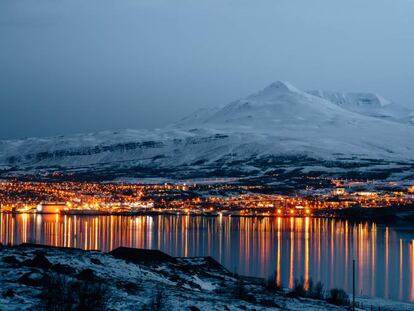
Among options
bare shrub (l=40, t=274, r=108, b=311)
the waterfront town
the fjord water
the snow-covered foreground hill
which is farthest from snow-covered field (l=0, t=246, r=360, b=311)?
the snow-covered foreground hill

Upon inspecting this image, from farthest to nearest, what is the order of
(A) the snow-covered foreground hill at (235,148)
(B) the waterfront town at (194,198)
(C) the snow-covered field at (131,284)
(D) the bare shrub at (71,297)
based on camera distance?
(A) the snow-covered foreground hill at (235,148) < (B) the waterfront town at (194,198) < (C) the snow-covered field at (131,284) < (D) the bare shrub at (71,297)

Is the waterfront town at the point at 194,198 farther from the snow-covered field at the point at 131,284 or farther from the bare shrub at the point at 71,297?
the bare shrub at the point at 71,297

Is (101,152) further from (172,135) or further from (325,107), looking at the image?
(325,107)

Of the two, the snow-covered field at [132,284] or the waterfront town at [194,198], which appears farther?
the waterfront town at [194,198]

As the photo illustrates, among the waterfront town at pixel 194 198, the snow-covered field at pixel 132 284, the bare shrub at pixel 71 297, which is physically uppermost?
the bare shrub at pixel 71 297

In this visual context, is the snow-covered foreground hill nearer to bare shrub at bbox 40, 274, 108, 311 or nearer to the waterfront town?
the waterfront town

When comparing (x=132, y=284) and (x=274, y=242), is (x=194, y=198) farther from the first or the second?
(x=132, y=284)

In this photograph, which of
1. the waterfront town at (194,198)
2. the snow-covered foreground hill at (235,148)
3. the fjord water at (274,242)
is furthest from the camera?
the snow-covered foreground hill at (235,148)

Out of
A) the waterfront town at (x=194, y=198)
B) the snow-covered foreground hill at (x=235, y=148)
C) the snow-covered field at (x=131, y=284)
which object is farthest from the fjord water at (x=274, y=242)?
the snow-covered foreground hill at (x=235, y=148)
